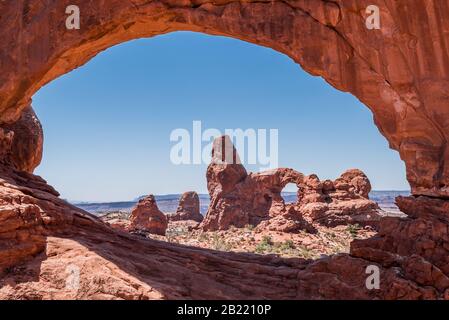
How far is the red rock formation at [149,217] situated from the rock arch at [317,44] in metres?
26.2

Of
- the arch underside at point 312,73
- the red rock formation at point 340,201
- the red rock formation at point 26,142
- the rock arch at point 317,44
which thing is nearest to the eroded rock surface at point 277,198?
the red rock formation at point 340,201

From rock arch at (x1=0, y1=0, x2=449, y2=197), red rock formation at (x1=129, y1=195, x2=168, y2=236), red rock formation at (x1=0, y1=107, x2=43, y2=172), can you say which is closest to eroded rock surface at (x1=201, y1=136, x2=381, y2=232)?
red rock formation at (x1=129, y1=195, x2=168, y2=236)

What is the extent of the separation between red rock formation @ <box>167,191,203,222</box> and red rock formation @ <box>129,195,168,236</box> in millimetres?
16413

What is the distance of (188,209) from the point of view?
53.4 m

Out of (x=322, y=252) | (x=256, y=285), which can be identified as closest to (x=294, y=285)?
(x=256, y=285)

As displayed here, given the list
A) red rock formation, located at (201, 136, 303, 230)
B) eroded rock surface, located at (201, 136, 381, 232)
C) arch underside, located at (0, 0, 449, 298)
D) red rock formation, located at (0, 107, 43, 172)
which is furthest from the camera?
red rock formation, located at (201, 136, 303, 230)

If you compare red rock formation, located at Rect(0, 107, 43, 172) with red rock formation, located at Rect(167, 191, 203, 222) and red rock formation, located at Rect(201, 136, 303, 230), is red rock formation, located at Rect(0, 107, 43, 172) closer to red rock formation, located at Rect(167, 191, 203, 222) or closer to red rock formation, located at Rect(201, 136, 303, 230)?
red rock formation, located at Rect(201, 136, 303, 230)

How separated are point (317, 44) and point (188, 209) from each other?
4664 centimetres

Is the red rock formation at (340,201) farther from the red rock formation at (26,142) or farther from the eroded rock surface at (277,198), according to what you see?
the red rock formation at (26,142)

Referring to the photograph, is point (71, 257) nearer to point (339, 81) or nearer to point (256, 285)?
point (256, 285)

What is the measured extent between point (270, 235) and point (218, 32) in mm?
22859

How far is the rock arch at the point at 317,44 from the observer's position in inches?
308

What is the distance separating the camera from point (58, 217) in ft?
27.4

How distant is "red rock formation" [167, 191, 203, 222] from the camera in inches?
2080
